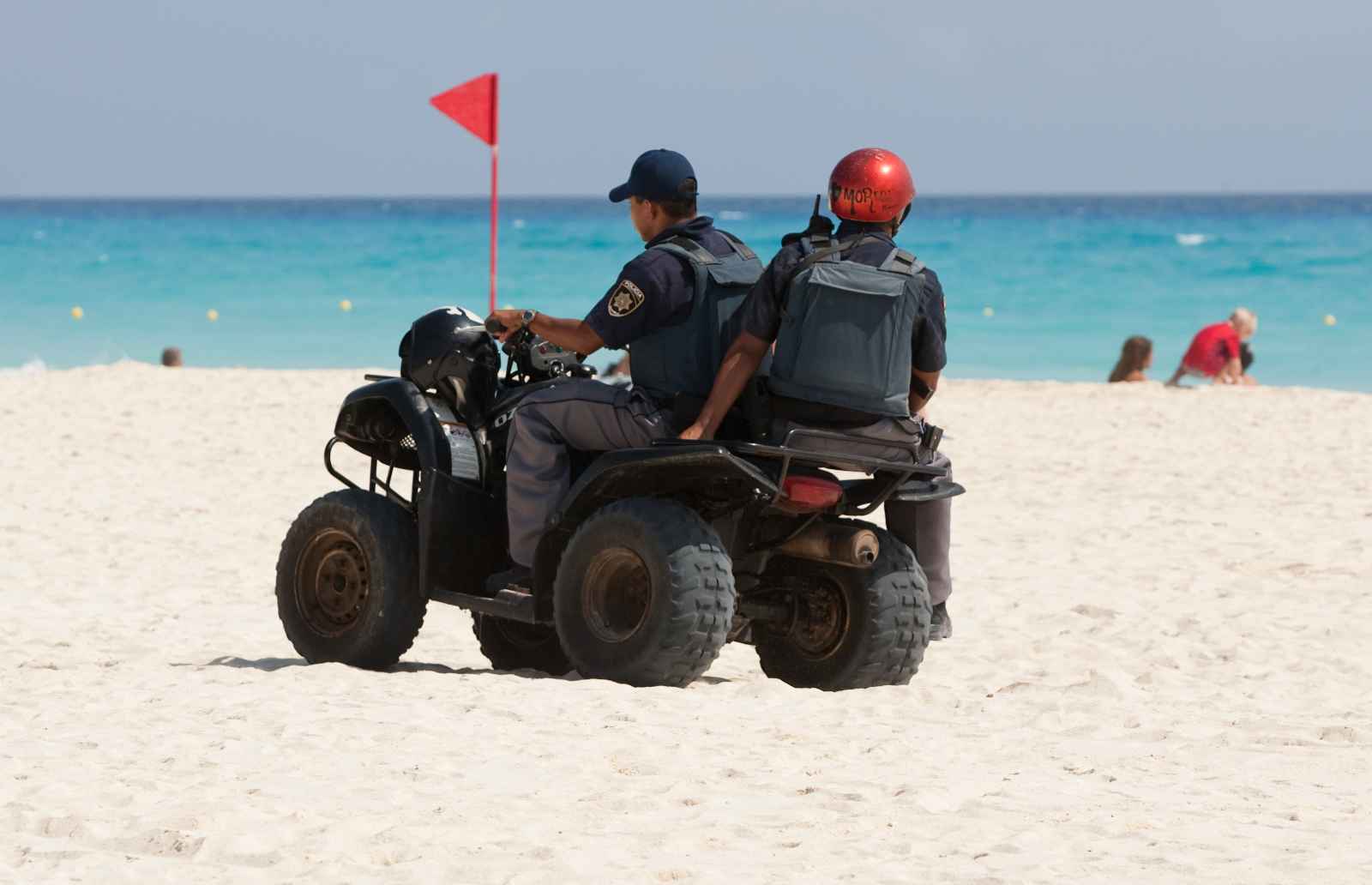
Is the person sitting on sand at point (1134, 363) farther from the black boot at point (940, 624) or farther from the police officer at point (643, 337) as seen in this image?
the police officer at point (643, 337)

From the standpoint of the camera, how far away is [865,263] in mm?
5852

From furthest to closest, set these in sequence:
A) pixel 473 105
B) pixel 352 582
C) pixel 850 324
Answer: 1. pixel 473 105
2. pixel 352 582
3. pixel 850 324

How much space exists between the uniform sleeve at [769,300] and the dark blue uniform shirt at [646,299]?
30 centimetres

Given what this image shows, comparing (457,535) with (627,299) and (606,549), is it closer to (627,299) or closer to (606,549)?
(606,549)

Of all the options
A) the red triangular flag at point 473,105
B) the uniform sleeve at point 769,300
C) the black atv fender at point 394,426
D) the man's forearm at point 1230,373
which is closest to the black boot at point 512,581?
the black atv fender at point 394,426

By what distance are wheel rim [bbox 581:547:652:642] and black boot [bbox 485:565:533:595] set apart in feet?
1.09

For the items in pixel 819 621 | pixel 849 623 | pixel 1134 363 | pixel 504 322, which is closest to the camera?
pixel 504 322

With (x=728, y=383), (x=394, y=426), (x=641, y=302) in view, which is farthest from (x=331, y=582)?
(x=728, y=383)

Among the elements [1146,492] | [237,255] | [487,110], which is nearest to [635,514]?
[487,110]

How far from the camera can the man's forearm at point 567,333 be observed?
6.14 m

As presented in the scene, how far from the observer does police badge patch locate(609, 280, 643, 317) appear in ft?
19.8

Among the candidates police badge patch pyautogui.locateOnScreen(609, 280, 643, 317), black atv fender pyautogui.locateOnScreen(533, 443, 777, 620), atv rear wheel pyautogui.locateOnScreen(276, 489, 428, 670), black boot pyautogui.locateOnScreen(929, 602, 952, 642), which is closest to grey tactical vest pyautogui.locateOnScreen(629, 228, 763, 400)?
police badge patch pyautogui.locateOnScreen(609, 280, 643, 317)

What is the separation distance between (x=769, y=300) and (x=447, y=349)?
4.45ft

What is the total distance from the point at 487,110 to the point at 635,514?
19.3 ft
